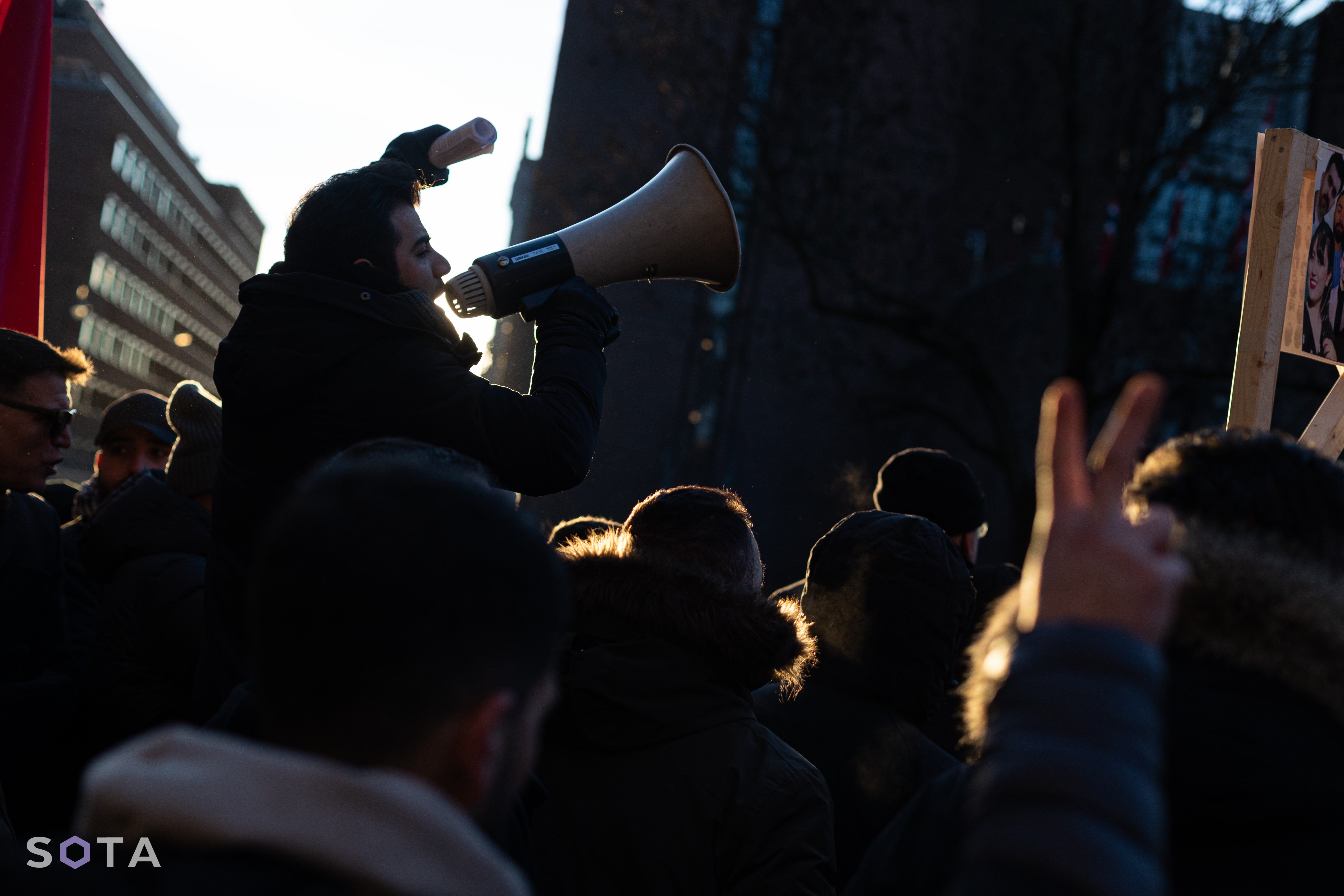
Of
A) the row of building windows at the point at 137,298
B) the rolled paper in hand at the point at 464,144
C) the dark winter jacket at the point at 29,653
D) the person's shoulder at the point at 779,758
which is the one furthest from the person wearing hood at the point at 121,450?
the row of building windows at the point at 137,298

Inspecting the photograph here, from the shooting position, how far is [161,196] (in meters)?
69.4

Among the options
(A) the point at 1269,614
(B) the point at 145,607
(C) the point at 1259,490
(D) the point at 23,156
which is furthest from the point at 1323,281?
(D) the point at 23,156

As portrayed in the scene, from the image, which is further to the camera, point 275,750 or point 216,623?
point 216,623

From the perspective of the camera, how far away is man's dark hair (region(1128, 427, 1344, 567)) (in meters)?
1.12

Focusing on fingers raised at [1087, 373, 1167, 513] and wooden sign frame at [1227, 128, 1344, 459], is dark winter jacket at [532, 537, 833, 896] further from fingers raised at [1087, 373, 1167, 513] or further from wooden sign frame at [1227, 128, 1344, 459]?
wooden sign frame at [1227, 128, 1344, 459]

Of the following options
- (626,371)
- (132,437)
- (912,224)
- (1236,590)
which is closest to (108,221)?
(626,371)

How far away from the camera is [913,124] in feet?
55.8

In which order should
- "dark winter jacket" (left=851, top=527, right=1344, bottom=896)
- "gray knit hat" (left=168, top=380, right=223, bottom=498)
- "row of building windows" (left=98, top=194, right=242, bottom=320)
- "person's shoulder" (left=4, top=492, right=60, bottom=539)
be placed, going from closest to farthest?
"dark winter jacket" (left=851, top=527, right=1344, bottom=896) < "person's shoulder" (left=4, top=492, right=60, bottom=539) < "gray knit hat" (left=168, top=380, right=223, bottom=498) < "row of building windows" (left=98, top=194, right=242, bottom=320)

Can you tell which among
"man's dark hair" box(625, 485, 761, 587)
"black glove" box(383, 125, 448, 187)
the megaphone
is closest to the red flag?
"black glove" box(383, 125, 448, 187)

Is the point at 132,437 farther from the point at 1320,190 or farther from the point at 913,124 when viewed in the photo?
the point at 913,124

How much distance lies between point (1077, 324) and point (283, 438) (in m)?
10.9

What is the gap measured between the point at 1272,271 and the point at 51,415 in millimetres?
3318

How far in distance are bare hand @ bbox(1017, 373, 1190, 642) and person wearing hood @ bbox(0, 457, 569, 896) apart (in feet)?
1.43

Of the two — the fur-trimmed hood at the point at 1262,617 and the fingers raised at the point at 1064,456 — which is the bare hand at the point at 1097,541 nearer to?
the fingers raised at the point at 1064,456
